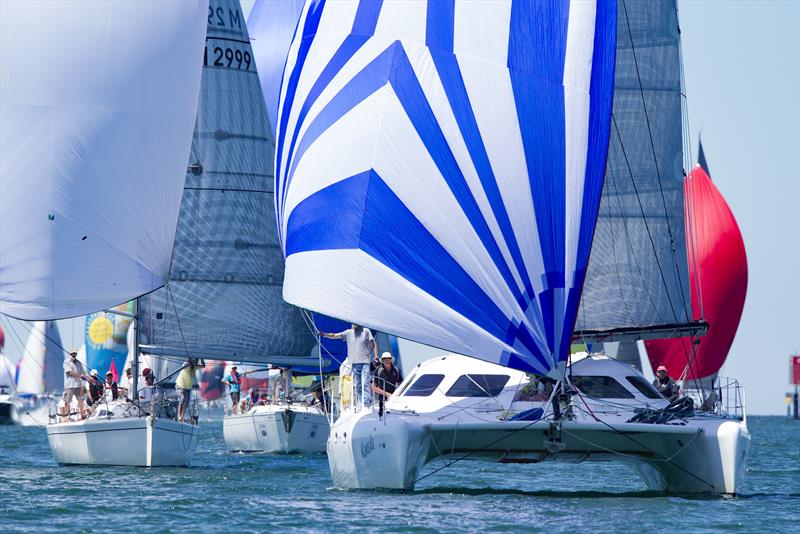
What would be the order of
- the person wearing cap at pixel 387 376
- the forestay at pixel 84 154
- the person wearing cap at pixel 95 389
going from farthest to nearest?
1. the person wearing cap at pixel 95 389
2. the forestay at pixel 84 154
3. the person wearing cap at pixel 387 376

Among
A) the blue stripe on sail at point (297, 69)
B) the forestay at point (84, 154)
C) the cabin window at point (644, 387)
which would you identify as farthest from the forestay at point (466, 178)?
the forestay at point (84, 154)

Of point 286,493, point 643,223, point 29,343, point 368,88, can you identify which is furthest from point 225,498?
point 29,343

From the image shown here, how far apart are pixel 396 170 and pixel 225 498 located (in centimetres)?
515

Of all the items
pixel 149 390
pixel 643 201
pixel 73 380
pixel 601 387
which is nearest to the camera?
pixel 601 387

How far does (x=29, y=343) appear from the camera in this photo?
8706 centimetres

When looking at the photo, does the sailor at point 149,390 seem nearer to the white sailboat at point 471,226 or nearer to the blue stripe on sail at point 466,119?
the white sailboat at point 471,226

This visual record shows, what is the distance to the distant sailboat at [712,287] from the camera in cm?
3206

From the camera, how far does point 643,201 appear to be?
24.3 metres

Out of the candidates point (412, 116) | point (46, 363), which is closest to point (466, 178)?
point (412, 116)

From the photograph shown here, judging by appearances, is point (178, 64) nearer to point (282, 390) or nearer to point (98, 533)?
point (98, 533)

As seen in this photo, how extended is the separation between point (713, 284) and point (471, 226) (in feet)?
56.7

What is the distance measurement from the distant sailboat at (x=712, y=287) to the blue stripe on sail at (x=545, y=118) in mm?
10634

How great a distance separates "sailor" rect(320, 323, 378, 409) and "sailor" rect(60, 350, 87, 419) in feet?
24.3

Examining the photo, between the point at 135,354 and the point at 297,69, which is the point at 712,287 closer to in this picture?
the point at 135,354
